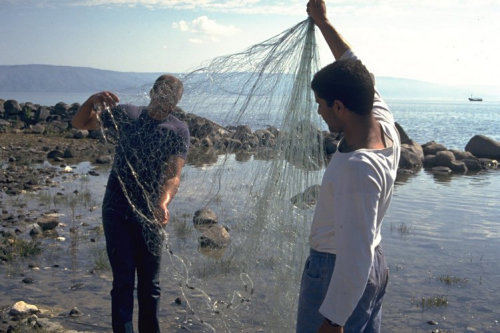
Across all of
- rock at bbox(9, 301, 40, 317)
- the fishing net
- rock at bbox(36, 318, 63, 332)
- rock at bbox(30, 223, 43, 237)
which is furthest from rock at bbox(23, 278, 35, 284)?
the fishing net

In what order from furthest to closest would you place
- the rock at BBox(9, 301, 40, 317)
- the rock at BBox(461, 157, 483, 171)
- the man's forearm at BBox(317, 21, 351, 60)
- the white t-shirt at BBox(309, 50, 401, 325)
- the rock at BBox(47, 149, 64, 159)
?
the rock at BBox(461, 157, 483, 171), the rock at BBox(47, 149, 64, 159), the rock at BBox(9, 301, 40, 317), the man's forearm at BBox(317, 21, 351, 60), the white t-shirt at BBox(309, 50, 401, 325)

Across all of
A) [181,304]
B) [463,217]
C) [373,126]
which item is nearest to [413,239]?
[463,217]

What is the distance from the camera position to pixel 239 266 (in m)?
3.86

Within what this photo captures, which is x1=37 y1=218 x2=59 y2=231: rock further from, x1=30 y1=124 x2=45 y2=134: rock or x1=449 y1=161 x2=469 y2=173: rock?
x1=30 y1=124 x2=45 y2=134: rock

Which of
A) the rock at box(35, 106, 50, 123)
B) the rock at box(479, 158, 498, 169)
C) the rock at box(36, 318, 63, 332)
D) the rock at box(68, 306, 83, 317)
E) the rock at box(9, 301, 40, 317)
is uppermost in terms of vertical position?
the rock at box(35, 106, 50, 123)

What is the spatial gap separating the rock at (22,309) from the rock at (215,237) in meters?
2.03

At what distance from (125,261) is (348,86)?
2203 mm

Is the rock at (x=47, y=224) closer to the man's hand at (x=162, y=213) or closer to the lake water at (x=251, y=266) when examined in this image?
the lake water at (x=251, y=266)

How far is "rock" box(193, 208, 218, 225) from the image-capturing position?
4130mm

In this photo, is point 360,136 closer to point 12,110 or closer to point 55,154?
point 55,154

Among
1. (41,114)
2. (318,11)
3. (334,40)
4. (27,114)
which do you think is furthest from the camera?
(41,114)

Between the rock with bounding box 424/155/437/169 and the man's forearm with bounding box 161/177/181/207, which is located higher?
the man's forearm with bounding box 161/177/181/207

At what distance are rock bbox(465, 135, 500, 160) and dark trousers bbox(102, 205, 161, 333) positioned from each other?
20.6 meters

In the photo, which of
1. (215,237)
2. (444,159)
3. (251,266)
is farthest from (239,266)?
(444,159)
